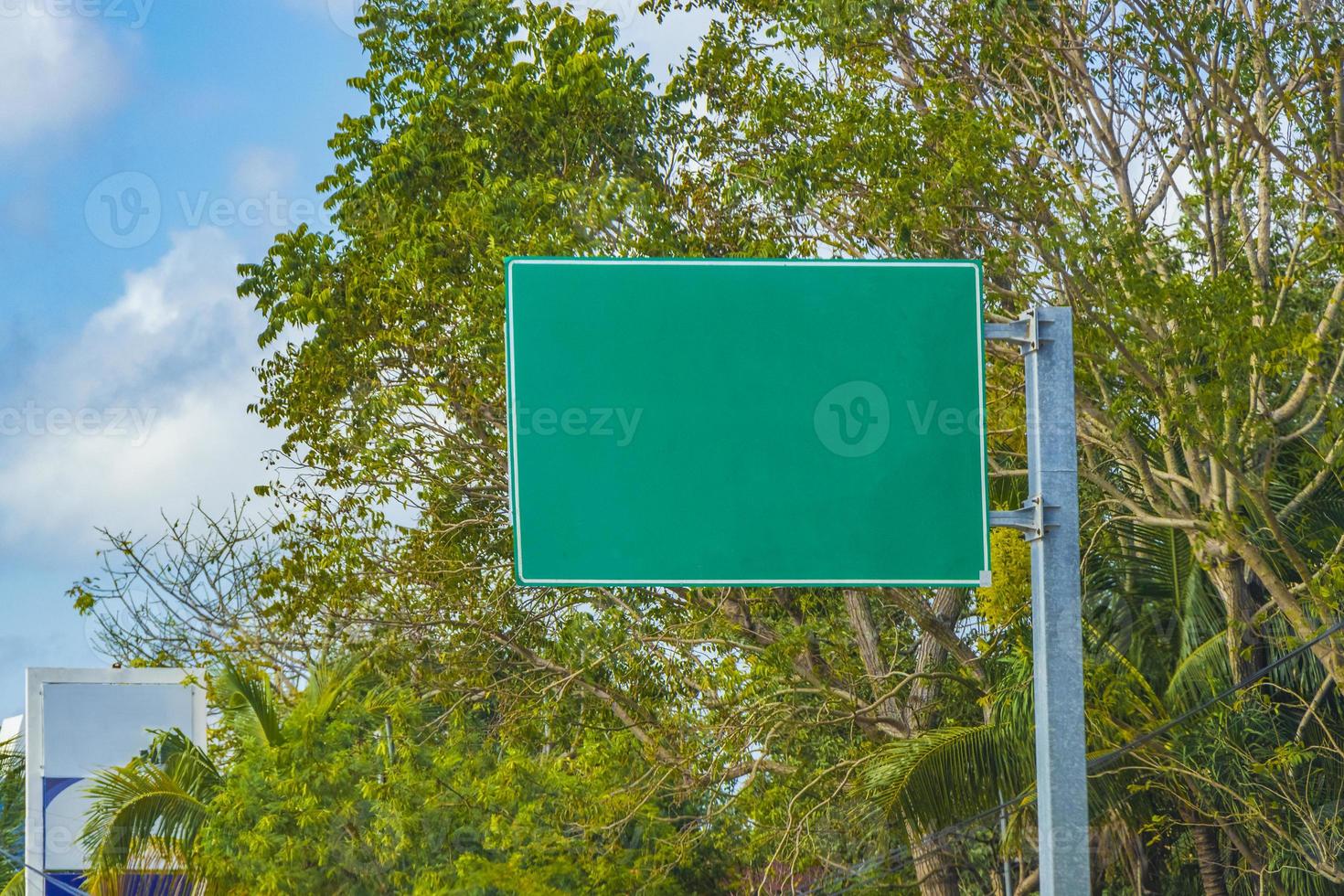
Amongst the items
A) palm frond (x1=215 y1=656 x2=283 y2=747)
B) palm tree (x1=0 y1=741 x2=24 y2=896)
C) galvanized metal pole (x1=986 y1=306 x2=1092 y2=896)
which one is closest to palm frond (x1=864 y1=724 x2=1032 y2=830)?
palm frond (x1=215 y1=656 x2=283 y2=747)

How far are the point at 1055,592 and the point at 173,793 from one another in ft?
32.3

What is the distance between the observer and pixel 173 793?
479 inches

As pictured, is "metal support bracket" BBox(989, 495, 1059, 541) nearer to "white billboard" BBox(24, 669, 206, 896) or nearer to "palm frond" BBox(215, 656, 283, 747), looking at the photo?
"white billboard" BBox(24, 669, 206, 896)

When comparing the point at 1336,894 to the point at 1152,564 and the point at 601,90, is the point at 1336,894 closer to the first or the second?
the point at 1152,564

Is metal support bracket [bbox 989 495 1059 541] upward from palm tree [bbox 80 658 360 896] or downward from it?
upward

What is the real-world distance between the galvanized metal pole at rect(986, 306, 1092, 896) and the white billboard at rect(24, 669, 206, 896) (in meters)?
9.07

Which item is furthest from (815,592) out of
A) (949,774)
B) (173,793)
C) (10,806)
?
(10,806)

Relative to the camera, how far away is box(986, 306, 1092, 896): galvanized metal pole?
391 centimetres

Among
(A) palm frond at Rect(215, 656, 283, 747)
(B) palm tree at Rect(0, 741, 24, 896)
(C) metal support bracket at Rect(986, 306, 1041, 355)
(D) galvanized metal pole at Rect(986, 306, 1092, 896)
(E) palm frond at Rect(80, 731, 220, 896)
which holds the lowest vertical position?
(B) palm tree at Rect(0, 741, 24, 896)

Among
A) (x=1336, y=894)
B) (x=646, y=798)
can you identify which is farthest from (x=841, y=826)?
(x=1336, y=894)

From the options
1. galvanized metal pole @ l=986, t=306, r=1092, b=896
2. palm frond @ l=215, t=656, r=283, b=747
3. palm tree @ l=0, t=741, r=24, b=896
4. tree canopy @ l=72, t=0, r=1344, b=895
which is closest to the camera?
galvanized metal pole @ l=986, t=306, r=1092, b=896

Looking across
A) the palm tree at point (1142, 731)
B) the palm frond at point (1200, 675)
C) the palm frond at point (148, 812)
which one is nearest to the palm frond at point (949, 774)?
the palm tree at point (1142, 731)

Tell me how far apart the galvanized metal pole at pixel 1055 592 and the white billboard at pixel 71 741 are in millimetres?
9073

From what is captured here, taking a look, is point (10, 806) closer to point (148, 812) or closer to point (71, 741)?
point (148, 812)
